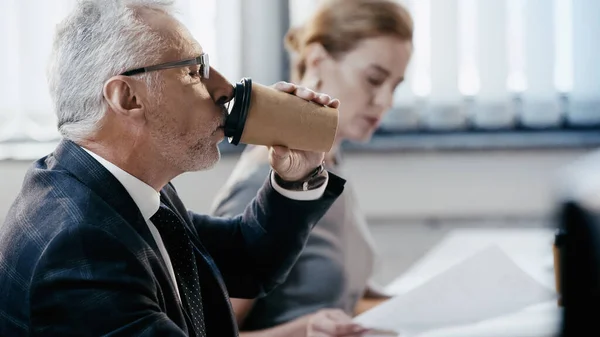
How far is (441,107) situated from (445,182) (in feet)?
0.79

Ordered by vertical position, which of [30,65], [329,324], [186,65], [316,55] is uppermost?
[186,65]

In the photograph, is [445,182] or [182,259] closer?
[182,259]

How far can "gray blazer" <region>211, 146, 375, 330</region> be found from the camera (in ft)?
5.54

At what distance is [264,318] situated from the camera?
169 cm

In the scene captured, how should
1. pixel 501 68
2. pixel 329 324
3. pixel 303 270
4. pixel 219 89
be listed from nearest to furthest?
pixel 219 89, pixel 329 324, pixel 303 270, pixel 501 68

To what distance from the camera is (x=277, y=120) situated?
47.8 inches

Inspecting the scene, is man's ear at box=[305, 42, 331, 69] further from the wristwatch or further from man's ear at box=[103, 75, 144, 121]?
man's ear at box=[103, 75, 144, 121]

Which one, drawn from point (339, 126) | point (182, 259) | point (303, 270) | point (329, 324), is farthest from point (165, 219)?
point (339, 126)

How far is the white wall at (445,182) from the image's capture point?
2.86 meters

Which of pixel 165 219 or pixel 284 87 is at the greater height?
pixel 284 87

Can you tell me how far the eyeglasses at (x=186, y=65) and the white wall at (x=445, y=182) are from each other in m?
1.71

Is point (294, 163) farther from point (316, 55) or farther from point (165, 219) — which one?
point (316, 55)

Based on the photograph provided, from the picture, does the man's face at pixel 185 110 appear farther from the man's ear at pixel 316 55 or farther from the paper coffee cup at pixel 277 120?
the man's ear at pixel 316 55

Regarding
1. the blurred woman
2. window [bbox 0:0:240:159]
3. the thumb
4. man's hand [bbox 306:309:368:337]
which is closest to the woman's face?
the blurred woman
